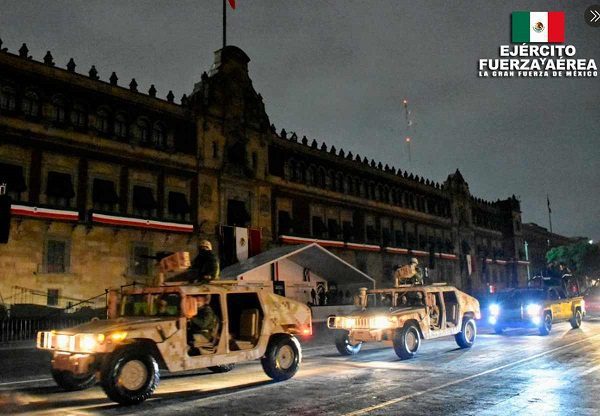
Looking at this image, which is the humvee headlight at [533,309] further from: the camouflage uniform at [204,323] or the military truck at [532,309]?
the camouflage uniform at [204,323]

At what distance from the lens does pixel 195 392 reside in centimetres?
879

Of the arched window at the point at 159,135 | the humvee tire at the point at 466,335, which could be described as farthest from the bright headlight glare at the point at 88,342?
the arched window at the point at 159,135

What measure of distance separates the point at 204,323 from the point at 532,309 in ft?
46.0

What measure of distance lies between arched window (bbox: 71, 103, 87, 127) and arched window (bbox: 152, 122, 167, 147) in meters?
4.06

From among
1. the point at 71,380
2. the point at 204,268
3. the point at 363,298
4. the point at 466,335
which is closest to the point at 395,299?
the point at 363,298

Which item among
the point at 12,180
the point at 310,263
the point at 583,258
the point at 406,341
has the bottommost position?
the point at 406,341

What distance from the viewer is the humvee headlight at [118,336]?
7.63 m

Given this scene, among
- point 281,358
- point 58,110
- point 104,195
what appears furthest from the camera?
point 104,195

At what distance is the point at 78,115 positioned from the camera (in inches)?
981

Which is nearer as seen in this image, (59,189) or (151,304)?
(151,304)

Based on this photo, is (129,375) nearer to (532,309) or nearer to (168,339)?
(168,339)

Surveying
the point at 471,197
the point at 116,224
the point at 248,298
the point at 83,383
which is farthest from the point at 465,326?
the point at 471,197

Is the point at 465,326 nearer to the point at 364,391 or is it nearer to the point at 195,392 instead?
the point at 364,391

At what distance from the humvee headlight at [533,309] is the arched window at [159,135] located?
68.5 ft
